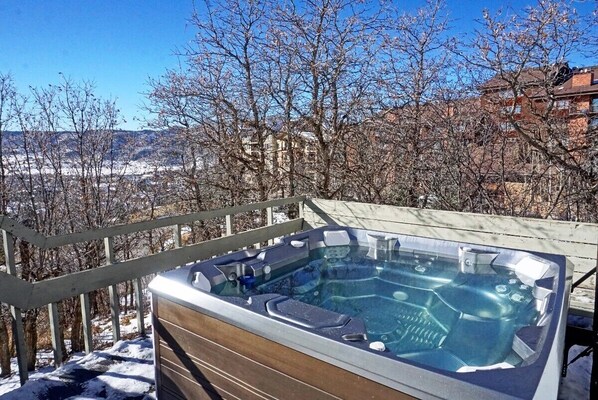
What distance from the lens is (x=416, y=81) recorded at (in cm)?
507

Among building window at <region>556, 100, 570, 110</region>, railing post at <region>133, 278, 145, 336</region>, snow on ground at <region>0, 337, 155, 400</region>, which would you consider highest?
building window at <region>556, 100, 570, 110</region>

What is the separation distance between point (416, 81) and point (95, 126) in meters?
6.65

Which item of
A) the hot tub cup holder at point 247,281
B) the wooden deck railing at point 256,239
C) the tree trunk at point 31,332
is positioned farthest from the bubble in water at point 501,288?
the tree trunk at point 31,332

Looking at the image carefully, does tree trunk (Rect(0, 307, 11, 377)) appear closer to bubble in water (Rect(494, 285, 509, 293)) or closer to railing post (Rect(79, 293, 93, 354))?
railing post (Rect(79, 293, 93, 354))

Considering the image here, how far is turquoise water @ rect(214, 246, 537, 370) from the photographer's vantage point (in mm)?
1819

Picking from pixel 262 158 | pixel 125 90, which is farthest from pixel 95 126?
pixel 262 158

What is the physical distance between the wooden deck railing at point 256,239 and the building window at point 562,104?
185 centimetres

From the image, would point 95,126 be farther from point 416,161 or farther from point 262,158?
point 416,161

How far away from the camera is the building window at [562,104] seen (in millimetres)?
4133

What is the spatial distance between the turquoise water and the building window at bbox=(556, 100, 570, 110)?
259 centimetres

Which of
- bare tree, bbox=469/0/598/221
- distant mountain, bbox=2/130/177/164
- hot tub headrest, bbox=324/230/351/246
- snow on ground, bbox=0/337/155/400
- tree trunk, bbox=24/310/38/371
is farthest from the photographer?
tree trunk, bbox=24/310/38/371

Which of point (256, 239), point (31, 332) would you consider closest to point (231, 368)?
point (256, 239)

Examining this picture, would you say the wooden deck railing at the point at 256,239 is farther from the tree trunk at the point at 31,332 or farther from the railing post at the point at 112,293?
the tree trunk at the point at 31,332

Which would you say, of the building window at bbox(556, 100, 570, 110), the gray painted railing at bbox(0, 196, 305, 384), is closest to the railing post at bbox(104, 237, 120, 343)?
the gray painted railing at bbox(0, 196, 305, 384)
